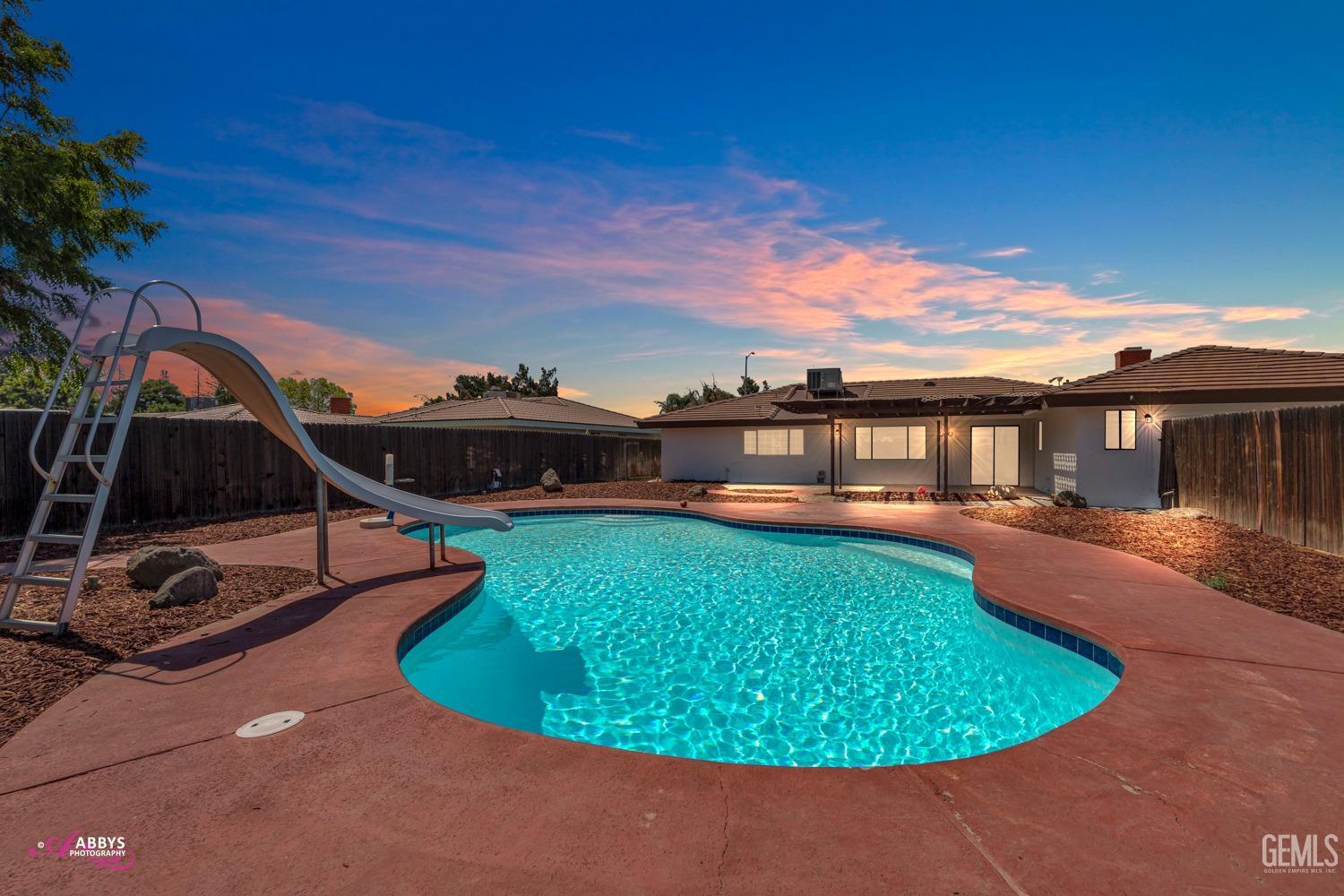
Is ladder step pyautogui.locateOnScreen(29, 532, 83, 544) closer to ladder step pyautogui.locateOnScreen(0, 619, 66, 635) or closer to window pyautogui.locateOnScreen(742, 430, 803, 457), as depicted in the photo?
ladder step pyautogui.locateOnScreen(0, 619, 66, 635)

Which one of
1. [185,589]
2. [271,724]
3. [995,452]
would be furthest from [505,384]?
[271,724]

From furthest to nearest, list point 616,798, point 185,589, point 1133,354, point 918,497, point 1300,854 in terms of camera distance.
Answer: point 1133,354 → point 918,497 → point 185,589 → point 616,798 → point 1300,854

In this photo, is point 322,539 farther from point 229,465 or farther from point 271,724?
point 229,465

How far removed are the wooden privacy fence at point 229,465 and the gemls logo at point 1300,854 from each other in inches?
561

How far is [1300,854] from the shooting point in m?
2.00

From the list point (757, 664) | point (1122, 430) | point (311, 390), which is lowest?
point (757, 664)

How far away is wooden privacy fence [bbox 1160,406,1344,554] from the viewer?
22.3 ft

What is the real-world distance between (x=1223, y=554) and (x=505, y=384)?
51.2 m

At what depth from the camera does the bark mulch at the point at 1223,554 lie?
5.32 meters

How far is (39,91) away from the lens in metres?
11.3

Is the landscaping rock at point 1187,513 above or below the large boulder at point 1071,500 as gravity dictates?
below

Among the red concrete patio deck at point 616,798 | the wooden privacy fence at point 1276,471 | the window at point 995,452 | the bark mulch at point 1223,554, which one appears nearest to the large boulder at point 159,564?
the red concrete patio deck at point 616,798
